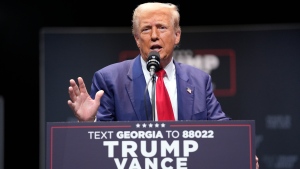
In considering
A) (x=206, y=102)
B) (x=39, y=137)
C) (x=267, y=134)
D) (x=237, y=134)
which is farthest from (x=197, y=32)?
(x=237, y=134)

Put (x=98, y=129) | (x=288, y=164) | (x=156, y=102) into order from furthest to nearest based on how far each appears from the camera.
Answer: (x=288, y=164), (x=156, y=102), (x=98, y=129)

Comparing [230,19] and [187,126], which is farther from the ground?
[230,19]

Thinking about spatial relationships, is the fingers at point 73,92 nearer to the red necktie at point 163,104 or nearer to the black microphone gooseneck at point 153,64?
the black microphone gooseneck at point 153,64

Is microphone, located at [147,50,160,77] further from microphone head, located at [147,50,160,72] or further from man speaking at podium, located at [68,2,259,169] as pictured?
man speaking at podium, located at [68,2,259,169]

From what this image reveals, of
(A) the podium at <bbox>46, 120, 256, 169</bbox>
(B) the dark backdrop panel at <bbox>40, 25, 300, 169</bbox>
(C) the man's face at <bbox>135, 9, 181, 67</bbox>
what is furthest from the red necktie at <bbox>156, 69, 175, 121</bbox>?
(B) the dark backdrop panel at <bbox>40, 25, 300, 169</bbox>

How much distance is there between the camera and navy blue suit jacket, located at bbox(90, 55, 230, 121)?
2838mm

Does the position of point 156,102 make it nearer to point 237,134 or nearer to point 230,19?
point 237,134

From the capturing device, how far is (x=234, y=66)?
4938mm

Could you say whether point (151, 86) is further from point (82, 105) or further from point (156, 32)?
point (82, 105)

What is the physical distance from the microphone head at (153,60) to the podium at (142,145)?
1.09 ft

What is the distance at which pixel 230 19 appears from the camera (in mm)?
5105

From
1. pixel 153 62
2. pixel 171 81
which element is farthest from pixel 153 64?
pixel 171 81

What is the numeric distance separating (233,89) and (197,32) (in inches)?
18.0

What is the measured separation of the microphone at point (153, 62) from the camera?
260 centimetres
